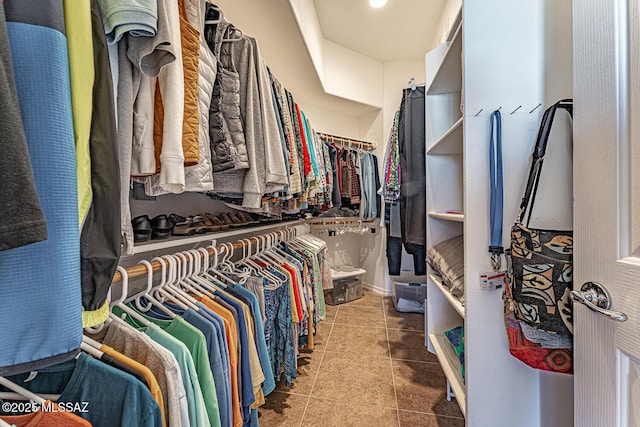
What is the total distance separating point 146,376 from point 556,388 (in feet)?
3.89

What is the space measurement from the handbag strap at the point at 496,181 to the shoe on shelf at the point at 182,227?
1120 mm

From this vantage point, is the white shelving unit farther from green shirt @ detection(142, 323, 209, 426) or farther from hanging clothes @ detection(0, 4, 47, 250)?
hanging clothes @ detection(0, 4, 47, 250)

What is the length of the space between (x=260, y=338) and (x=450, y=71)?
149 centimetres

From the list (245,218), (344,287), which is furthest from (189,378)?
(344,287)

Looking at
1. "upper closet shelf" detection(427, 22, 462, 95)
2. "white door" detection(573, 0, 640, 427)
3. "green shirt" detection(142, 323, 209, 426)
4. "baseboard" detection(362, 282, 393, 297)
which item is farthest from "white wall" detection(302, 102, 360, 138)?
"green shirt" detection(142, 323, 209, 426)

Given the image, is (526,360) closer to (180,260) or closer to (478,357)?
(478,357)

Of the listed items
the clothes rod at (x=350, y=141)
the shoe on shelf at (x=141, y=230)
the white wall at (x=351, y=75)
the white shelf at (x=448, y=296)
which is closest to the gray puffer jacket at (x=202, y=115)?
the shoe on shelf at (x=141, y=230)

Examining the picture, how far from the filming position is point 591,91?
0.59m

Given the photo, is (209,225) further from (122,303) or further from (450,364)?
Answer: (450,364)

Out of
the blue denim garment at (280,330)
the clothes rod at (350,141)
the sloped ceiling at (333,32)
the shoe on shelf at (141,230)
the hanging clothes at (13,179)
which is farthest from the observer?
the clothes rod at (350,141)

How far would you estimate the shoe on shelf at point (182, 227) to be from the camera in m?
1.07

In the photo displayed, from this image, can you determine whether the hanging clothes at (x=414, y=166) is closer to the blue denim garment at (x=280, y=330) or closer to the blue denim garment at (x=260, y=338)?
the blue denim garment at (x=280, y=330)

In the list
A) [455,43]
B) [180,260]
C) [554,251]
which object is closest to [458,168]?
[455,43]

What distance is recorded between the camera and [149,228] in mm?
917
